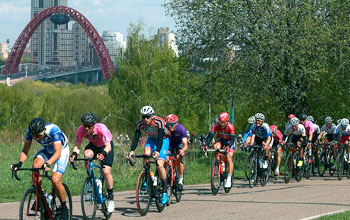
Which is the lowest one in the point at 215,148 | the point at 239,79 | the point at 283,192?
the point at 283,192

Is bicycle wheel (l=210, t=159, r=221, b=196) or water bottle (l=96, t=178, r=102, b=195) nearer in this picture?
water bottle (l=96, t=178, r=102, b=195)

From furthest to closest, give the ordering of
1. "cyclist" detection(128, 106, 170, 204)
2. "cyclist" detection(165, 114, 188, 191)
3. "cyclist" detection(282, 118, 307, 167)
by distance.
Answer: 1. "cyclist" detection(282, 118, 307, 167)
2. "cyclist" detection(165, 114, 188, 191)
3. "cyclist" detection(128, 106, 170, 204)

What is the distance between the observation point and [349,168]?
73.6ft

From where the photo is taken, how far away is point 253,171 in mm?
18875

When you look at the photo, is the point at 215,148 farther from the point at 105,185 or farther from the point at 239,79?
the point at 239,79

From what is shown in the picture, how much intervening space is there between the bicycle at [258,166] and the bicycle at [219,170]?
2.09m

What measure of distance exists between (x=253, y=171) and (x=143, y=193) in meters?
6.88

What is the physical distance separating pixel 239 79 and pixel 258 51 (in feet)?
4.91

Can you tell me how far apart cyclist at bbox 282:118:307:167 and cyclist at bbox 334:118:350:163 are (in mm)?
1750

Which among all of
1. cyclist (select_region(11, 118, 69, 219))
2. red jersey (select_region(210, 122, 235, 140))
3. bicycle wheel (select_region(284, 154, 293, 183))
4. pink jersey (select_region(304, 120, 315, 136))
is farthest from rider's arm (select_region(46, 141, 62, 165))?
pink jersey (select_region(304, 120, 315, 136))

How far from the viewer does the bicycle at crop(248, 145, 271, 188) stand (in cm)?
1878

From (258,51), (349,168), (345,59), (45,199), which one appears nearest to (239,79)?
(258,51)

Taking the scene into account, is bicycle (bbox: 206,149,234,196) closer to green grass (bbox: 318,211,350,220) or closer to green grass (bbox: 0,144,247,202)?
green grass (bbox: 0,144,247,202)

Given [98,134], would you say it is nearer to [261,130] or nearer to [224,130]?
[224,130]
